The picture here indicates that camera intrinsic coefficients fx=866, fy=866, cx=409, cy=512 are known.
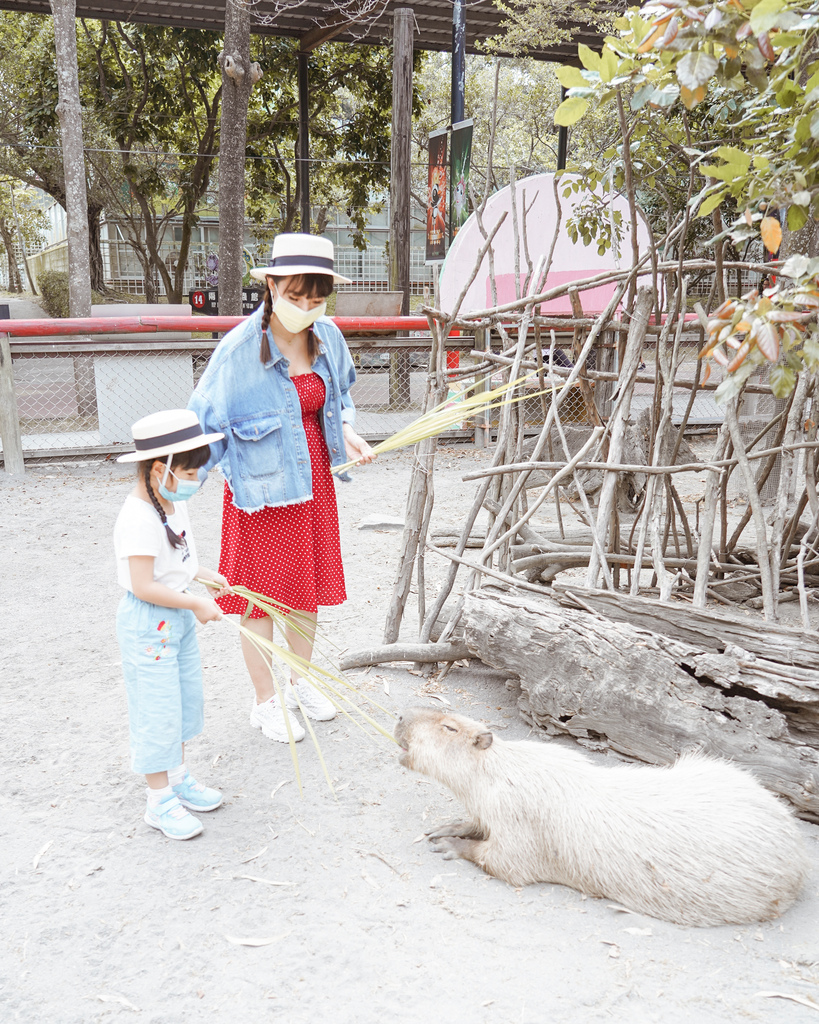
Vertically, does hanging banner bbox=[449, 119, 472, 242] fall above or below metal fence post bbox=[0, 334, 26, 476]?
above

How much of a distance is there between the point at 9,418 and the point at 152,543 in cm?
502

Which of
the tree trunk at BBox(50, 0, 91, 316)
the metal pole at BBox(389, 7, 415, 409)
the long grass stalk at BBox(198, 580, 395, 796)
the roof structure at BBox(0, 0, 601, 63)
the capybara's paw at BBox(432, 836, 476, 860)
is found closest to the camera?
the capybara's paw at BBox(432, 836, 476, 860)

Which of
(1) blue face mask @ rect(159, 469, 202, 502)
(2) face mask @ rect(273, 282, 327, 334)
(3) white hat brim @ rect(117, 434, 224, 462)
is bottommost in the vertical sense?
(1) blue face mask @ rect(159, 469, 202, 502)

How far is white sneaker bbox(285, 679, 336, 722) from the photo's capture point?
2959 millimetres

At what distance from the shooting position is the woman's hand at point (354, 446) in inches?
105

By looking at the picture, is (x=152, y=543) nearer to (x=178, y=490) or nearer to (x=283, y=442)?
(x=178, y=490)

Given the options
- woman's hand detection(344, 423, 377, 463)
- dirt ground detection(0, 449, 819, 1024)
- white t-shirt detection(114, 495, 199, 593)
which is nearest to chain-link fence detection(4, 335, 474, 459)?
woman's hand detection(344, 423, 377, 463)

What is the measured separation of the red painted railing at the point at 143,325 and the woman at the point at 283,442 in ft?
13.7

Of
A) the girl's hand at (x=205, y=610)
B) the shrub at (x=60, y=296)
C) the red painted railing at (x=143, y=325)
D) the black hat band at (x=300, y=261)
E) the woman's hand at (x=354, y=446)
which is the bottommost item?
the girl's hand at (x=205, y=610)

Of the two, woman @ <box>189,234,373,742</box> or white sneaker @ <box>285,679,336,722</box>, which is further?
white sneaker @ <box>285,679,336,722</box>

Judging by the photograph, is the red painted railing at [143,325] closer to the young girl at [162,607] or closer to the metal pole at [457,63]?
the metal pole at [457,63]

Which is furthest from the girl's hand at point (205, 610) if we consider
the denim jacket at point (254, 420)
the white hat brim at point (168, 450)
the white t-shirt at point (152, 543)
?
the denim jacket at point (254, 420)

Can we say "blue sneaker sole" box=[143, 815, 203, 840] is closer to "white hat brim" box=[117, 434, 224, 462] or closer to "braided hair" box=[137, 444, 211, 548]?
"braided hair" box=[137, 444, 211, 548]

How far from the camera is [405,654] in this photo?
3.23 m
